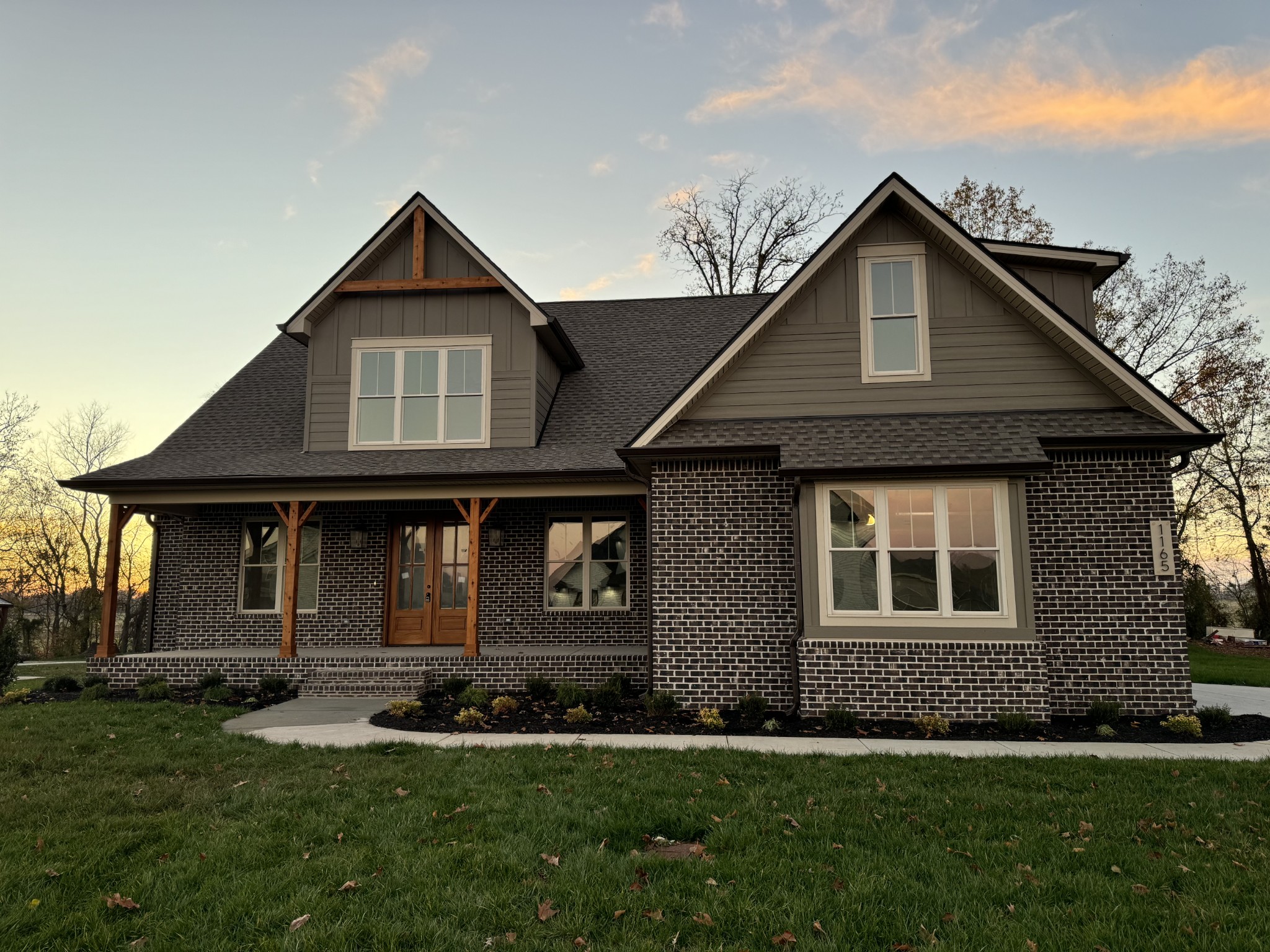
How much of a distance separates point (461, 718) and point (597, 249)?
1460cm

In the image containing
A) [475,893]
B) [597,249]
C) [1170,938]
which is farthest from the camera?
[597,249]

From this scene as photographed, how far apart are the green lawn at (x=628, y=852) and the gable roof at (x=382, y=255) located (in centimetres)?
823

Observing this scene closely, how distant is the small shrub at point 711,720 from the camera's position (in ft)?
28.3

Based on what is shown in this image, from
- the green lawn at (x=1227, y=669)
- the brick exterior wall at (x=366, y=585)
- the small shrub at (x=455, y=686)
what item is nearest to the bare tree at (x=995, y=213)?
the green lawn at (x=1227, y=669)

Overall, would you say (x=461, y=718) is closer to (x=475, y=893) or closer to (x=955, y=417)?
(x=475, y=893)

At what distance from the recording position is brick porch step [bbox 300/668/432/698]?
11.4m

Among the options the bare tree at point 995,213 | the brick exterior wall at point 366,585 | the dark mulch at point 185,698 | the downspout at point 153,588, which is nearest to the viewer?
the dark mulch at point 185,698

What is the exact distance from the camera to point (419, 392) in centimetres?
1346

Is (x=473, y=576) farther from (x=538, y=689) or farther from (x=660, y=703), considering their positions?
(x=660, y=703)

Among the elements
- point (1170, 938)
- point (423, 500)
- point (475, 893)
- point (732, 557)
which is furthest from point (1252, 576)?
point (475, 893)

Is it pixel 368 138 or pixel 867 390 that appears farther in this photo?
pixel 368 138

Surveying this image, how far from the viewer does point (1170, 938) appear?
11.6ft

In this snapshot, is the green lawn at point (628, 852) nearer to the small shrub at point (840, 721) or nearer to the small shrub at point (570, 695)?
the small shrub at point (840, 721)

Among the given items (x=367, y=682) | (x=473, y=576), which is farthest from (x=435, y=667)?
(x=473, y=576)
